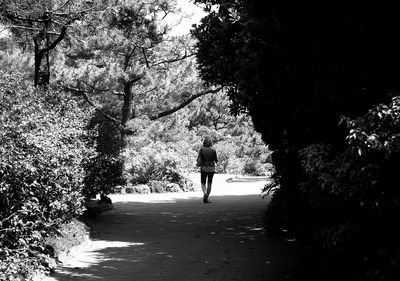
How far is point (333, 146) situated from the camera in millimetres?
4781

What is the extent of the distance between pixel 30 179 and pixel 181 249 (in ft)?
9.88

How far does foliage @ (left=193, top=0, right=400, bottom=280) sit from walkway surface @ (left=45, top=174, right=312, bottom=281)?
94 centimetres

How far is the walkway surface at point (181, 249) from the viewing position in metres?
6.34

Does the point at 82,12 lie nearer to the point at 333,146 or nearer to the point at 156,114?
the point at 333,146

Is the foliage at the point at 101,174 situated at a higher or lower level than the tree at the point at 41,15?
lower

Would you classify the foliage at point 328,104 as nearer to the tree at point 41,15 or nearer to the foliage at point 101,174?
the foliage at point 101,174

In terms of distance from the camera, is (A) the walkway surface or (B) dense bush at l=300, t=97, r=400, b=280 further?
(A) the walkway surface

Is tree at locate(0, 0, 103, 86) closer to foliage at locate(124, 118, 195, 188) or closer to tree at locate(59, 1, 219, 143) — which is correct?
tree at locate(59, 1, 219, 143)

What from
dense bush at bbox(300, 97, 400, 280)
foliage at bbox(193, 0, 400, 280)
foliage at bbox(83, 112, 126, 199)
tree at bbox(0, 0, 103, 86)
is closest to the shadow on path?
foliage at bbox(83, 112, 126, 199)

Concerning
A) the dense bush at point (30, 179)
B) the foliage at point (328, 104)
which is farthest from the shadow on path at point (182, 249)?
the foliage at point (328, 104)

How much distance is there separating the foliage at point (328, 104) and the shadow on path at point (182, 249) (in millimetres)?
932

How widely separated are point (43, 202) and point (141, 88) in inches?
726

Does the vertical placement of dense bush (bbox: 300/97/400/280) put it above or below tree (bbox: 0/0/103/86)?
below

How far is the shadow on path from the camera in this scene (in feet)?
20.8
